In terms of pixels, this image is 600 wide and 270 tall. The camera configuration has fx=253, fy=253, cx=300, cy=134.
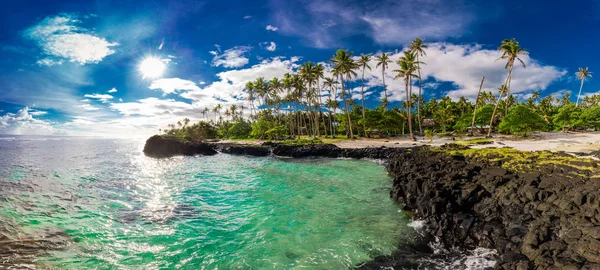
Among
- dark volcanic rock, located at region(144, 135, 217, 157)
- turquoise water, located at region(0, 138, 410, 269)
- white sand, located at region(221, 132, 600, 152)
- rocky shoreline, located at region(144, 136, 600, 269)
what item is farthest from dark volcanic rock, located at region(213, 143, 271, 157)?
rocky shoreline, located at region(144, 136, 600, 269)

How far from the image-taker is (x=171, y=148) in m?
46.8

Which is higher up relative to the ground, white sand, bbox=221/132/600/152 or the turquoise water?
white sand, bbox=221/132/600/152

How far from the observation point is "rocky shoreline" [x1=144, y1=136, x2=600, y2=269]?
6000 millimetres

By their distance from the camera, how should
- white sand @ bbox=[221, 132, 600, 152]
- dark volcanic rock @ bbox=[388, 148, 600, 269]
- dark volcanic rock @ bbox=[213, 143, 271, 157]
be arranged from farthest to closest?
dark volcanic rock @ bbox=[213, 143, 271, 157] < white sand @ bbox=[221, 132, 600, 152] < dark volcanic rock @ bbox=[388, 148, 600, 269]

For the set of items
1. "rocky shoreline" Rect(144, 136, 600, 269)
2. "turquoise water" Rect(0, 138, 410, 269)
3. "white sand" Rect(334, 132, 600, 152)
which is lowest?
"turquoise water" Rect(0, 138, 410, 269)

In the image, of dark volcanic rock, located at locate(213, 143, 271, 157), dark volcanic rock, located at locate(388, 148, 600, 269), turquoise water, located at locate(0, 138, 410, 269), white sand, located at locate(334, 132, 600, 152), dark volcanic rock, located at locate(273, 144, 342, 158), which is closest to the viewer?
dark volcanic rock, located at locate(388, 148, 600, 269)

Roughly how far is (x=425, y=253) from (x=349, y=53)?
49.5 m

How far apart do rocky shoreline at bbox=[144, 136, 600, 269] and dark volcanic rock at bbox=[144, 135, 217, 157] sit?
40644 millimetres

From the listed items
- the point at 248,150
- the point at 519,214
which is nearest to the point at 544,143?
the point at 519,214

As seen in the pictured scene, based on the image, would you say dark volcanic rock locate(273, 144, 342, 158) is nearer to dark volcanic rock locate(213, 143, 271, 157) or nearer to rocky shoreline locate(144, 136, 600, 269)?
dark volcanic rock locate(213, 143, 271, 157)

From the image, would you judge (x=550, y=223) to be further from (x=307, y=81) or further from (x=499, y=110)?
(x=499, y=110)

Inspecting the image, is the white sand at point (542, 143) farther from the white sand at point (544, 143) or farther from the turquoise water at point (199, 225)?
the turquoise water at point (199, 225)

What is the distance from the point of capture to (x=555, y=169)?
36.7ft

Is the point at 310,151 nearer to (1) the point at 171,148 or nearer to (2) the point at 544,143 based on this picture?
(1) the point at 171,148
